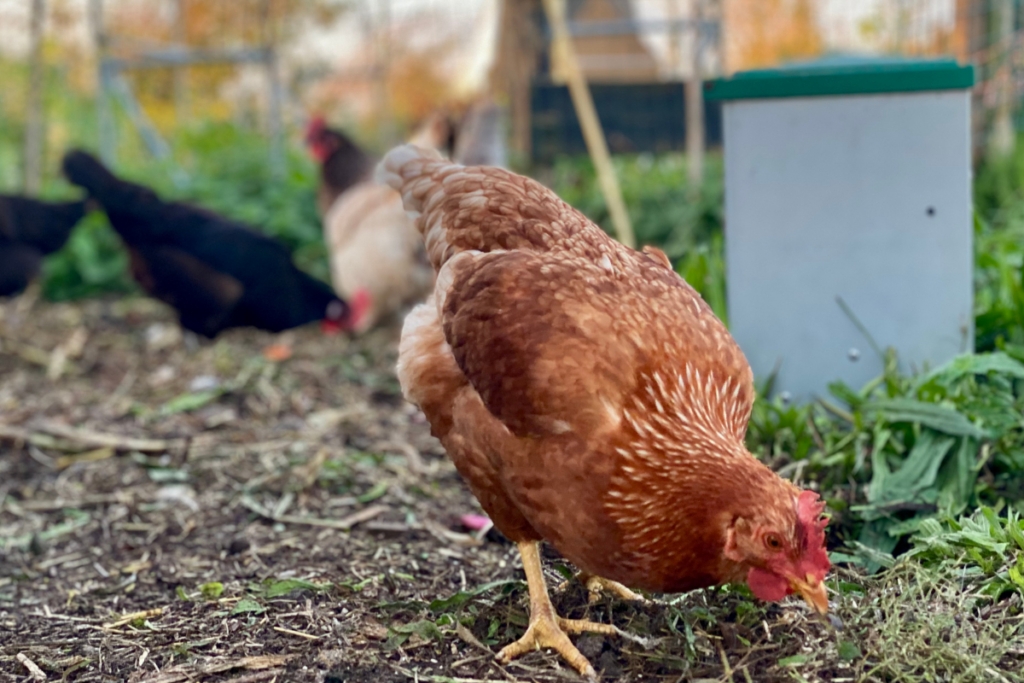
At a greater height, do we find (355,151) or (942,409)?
(355,151)

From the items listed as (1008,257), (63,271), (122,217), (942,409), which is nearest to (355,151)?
(122,217)

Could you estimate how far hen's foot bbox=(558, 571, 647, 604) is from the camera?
225 centimetres

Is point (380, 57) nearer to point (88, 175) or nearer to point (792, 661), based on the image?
point (88, 175)

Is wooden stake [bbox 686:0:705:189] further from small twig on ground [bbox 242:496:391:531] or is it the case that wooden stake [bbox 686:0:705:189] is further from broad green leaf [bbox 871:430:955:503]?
small twig on ground [bbox 242:496:391:531]

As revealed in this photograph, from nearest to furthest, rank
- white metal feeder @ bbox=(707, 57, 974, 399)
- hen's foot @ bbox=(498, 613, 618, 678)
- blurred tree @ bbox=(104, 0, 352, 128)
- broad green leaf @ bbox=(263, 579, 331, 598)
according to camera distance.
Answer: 1. hen's foot @ bbox=(498, 613, 618, 678)
2. broad green leaf @ bbox=(263, 579, 331, 598)
3. white metal feeder @ bbox=(707, 57, 974, 399)
4. blurred tree @ bbox=(104, 0, 352, 128)

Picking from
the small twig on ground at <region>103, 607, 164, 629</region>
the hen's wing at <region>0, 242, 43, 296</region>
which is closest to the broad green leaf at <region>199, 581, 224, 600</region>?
the small twig on ground at <region>103, 607, 164, 629</region>

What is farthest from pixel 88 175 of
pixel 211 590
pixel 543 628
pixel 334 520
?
pixel 543 628

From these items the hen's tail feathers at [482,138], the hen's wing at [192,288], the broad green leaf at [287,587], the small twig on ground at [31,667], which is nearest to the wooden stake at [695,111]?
the hen's tail feathers at [482,138]

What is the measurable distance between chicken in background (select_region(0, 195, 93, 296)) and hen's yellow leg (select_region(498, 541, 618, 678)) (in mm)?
4594

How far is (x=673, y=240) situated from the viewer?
5.68m

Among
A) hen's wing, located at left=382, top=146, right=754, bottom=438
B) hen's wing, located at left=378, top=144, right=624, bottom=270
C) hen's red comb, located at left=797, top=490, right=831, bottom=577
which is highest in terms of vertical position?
hen's wing, located at left=378, top=144, right=624, bottom=270

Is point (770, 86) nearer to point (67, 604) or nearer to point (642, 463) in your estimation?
point (642, 463)

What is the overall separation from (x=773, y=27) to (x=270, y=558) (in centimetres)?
1220

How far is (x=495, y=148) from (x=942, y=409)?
15.2 ft
